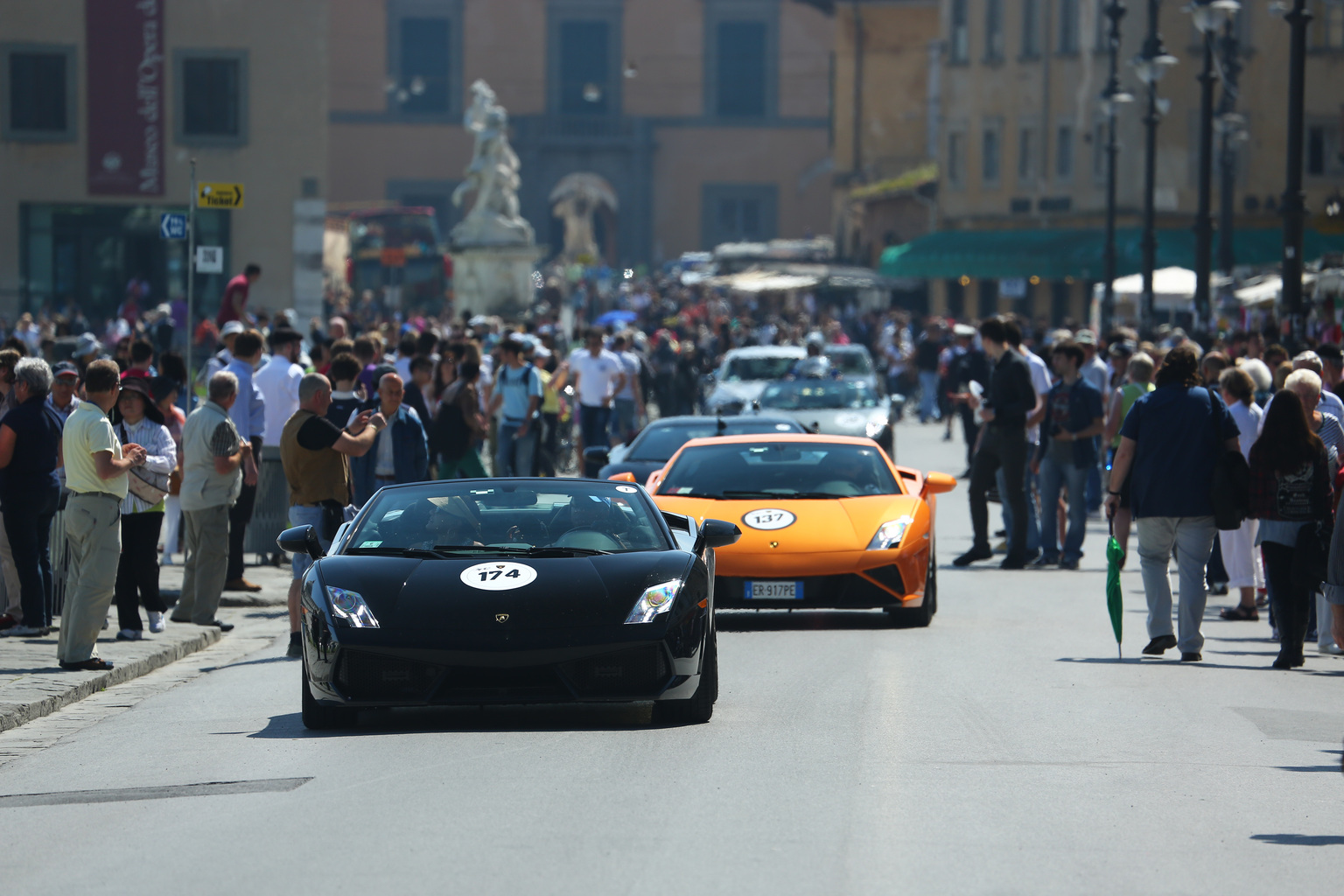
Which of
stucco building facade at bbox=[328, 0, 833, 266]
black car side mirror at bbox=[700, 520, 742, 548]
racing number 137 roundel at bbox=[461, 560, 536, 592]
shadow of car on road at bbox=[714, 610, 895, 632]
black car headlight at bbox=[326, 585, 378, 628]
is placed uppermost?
stucco building facade at bbox=[328, 0, 833, 266]

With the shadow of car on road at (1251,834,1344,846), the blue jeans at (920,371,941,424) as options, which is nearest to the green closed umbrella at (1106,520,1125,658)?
the shadow of car on road at (1251,834,1344,846)

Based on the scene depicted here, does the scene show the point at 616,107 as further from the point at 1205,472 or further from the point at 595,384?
the point at 1205,472

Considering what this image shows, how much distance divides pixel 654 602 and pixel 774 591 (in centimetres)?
435

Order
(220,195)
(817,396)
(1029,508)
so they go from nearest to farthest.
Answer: (1029,508), (220,195), (817,396)

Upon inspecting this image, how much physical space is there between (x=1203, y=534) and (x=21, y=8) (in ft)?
107

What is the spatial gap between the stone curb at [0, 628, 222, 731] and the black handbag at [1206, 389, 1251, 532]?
6.33 metres

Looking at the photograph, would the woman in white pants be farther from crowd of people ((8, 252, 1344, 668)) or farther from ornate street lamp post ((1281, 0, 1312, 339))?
ornate street lamp post ((1281, 0, 1312, 339))

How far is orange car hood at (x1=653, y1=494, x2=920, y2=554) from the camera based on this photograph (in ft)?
44.3

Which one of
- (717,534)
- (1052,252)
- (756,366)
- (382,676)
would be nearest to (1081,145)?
(1052,252)

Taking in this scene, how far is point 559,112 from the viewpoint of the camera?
3492 inches

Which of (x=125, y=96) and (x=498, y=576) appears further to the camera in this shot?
(x=125, y=96)

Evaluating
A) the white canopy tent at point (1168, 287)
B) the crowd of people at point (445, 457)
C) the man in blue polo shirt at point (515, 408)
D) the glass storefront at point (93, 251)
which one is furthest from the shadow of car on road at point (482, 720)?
the glass storefront at point (93, 251)

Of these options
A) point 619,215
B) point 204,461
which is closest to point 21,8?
point 204,461

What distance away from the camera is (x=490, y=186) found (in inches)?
1982
